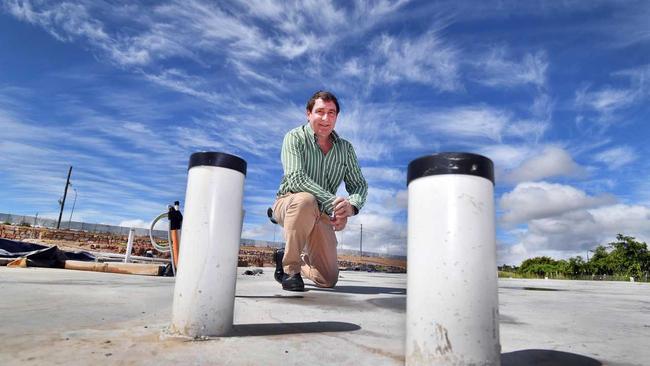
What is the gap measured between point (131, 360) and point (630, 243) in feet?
190

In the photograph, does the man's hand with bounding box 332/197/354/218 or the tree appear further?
the tree

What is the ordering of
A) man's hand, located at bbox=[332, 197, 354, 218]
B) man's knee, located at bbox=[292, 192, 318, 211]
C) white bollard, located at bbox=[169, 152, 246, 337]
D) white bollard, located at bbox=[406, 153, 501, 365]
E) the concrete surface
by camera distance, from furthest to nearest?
man's knee, located at bbox=[292, 192, 318, 211] < man's hand, located at bbox=[332, 197, 354, 218] < white bollard, located at bbox=[169, 152, 246, 337] < the concrete surface < white bollard, located at bbox=[406, 153, 501, 365]

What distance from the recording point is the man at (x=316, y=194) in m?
3.27

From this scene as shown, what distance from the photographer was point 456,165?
1223 mm

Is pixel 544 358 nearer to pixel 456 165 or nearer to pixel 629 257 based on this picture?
pixel 456 165

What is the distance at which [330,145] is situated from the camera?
3.86 meters

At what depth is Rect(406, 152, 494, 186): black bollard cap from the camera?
1.22m

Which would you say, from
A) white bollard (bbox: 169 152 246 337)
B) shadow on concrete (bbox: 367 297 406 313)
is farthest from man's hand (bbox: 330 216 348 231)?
white bollard (bbox: 169 152 246 337)

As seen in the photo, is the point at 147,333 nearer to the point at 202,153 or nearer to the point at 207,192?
the point at 207,192

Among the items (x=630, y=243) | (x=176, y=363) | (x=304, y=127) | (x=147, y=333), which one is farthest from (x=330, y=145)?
(x=630, y=243)

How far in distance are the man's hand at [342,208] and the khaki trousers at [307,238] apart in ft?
0.69

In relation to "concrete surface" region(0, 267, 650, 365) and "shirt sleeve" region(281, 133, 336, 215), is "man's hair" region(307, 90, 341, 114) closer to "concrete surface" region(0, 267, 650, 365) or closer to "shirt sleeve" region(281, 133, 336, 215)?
"shirt sleeve" region(281, 133, 336, 215)

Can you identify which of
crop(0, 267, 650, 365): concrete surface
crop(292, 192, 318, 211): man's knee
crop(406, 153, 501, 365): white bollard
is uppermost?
crop(292, 192, 318, 211): man's knee

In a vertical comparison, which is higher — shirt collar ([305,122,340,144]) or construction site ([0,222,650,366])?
shirt collar ([305,122,340,144])
